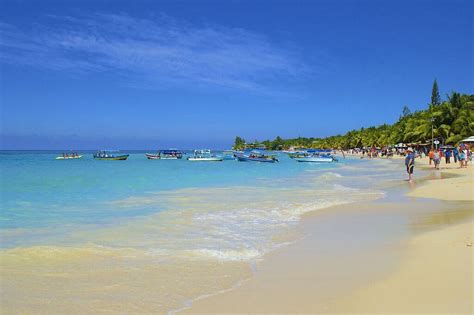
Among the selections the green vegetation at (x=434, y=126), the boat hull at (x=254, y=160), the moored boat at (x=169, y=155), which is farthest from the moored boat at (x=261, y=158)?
the moored boat at (x=169, y=155)

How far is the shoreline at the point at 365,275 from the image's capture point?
4.45 metres

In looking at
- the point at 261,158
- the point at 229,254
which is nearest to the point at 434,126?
the point at 261,158

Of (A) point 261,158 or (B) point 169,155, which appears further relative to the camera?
(B) point 169,155

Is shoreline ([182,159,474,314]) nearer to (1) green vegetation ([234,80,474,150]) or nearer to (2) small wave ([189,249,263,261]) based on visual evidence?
(2) small wave ([189,249,263,261])

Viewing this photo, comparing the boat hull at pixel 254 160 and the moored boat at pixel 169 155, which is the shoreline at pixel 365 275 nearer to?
the boat hull at pixel 254 160

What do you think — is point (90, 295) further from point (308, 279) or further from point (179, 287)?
point (308, 279)

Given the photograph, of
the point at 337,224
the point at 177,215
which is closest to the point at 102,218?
the point at 177,215

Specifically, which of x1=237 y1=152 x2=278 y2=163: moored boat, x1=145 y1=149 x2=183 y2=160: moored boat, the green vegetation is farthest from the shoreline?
x1=145 y1=149 x2=183 y2=160: moored boat

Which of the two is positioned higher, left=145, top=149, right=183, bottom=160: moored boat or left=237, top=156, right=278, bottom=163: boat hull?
left=145, top=149, right=183, bottom=160: moored boat

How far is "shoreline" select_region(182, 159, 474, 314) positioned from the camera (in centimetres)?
445

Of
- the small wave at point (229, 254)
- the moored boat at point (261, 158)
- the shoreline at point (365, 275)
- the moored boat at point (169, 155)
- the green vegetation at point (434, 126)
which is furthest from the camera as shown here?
the moored boat at point (169, 155)

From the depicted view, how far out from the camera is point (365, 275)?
5.49 m

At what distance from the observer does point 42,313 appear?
451 centimetres

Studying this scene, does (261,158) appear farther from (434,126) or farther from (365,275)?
(365,275)
